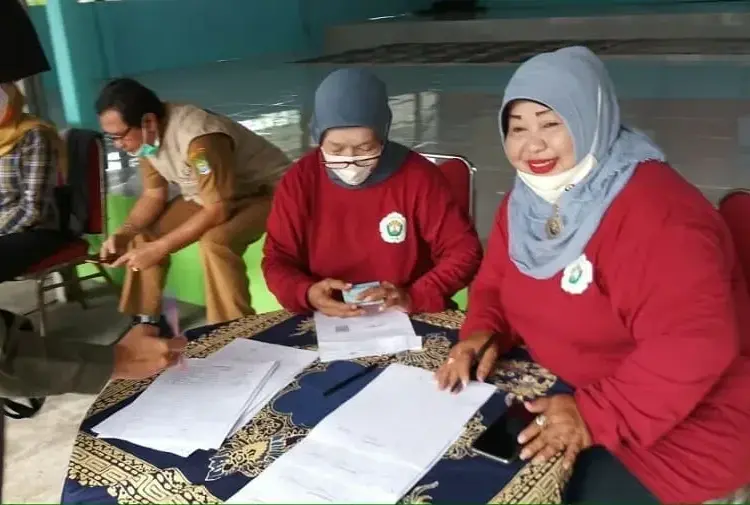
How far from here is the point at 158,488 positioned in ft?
3.74

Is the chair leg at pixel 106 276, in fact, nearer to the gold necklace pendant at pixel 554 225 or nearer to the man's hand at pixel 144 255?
the man's hand at pixel 144 255

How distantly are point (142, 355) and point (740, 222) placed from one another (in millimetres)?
1193

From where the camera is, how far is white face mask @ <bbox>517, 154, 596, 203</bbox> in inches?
54.4

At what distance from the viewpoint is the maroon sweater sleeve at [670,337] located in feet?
3.92

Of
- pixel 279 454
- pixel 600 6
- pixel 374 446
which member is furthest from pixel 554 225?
pixel 600 6

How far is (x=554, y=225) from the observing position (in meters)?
1.42

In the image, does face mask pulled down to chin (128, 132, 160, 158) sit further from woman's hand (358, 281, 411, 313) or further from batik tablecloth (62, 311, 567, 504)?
batik tablecloth (62, 311, 567, 504)

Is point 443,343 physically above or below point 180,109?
below

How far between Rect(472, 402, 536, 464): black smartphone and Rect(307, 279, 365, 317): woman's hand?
0.55 metres

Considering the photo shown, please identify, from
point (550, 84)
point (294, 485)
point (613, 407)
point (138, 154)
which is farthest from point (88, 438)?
point (138, 154)

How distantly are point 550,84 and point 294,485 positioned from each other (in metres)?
0.83

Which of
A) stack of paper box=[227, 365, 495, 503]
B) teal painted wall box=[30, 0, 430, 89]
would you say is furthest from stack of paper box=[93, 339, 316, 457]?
teal painted wall box=[30, 0, 430, 89]

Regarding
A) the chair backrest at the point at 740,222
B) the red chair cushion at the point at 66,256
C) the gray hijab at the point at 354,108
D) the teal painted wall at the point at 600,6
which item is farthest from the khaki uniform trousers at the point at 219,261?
the teal painted wall at the point at 600,6

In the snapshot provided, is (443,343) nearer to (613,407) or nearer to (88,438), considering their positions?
(613,407)
